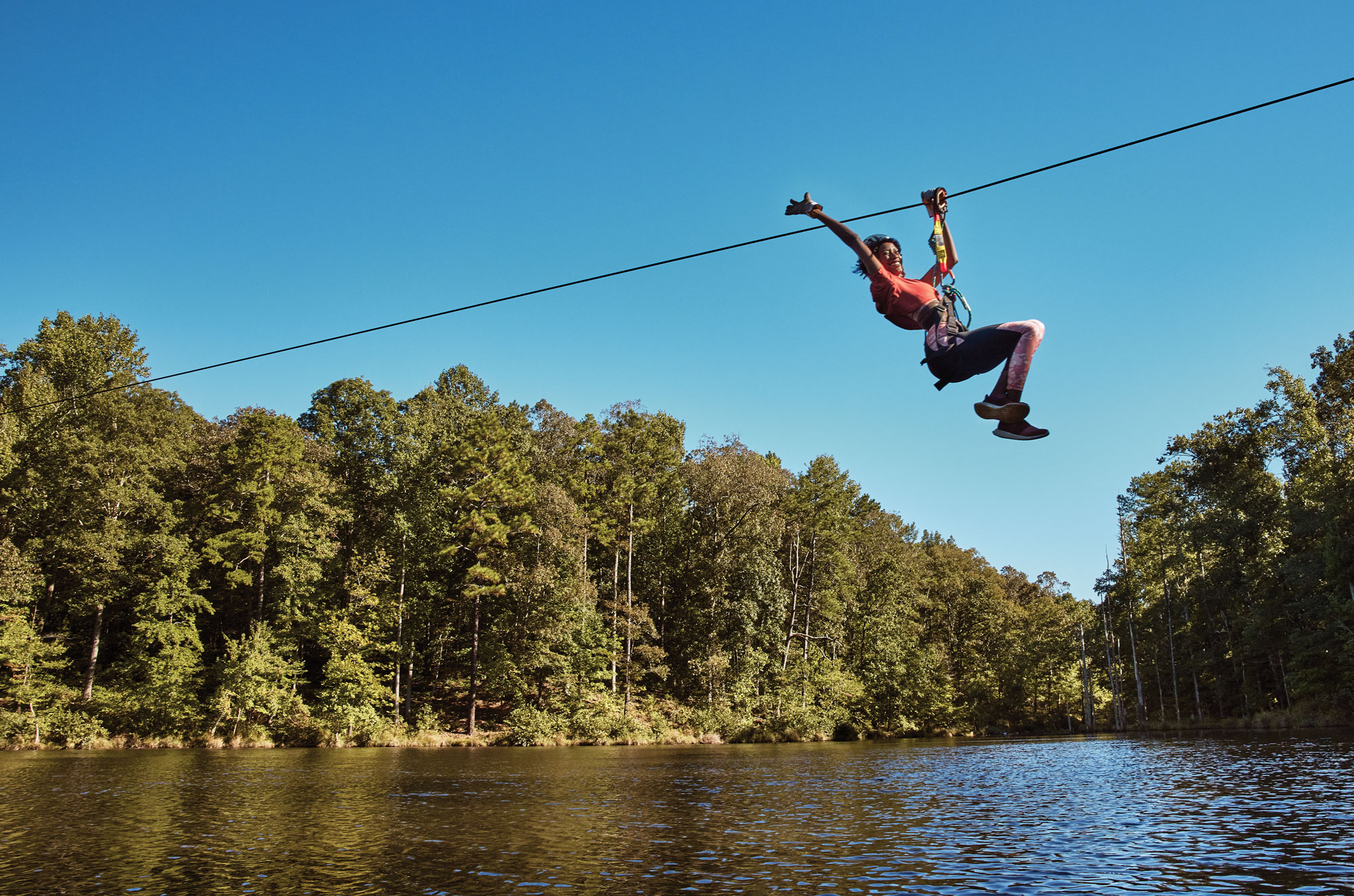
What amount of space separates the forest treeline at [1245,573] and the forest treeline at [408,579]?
13757 millimetres

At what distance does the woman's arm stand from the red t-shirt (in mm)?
93

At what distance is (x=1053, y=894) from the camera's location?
29.4 ft

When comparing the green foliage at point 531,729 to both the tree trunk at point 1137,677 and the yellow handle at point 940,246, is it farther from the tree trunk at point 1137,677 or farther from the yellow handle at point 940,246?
the yellow handle at point 940,246

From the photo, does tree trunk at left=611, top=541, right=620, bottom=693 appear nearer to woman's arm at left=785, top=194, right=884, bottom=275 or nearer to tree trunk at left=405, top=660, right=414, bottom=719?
tree trunk at left=405, top=660, right=414, bottom=719

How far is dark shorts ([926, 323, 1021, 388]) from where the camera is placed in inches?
243

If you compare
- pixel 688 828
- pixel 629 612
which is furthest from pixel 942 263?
pixel 629 612

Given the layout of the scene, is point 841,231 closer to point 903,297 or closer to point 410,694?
point 903,297

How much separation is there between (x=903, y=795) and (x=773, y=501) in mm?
36184

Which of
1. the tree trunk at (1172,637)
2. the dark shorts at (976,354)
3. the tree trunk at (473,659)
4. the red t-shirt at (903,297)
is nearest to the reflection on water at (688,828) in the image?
the dark shorts at (976,354)

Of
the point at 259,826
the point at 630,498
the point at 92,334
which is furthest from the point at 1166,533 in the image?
the point at 92,334

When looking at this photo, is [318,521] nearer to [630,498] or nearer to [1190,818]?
[630,498]

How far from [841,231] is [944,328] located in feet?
3.60

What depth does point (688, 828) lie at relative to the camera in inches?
555

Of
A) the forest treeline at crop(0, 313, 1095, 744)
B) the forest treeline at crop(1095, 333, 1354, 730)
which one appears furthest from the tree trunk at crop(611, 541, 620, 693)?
the forest treeline at crop(1095, 333, 1354, 730)
